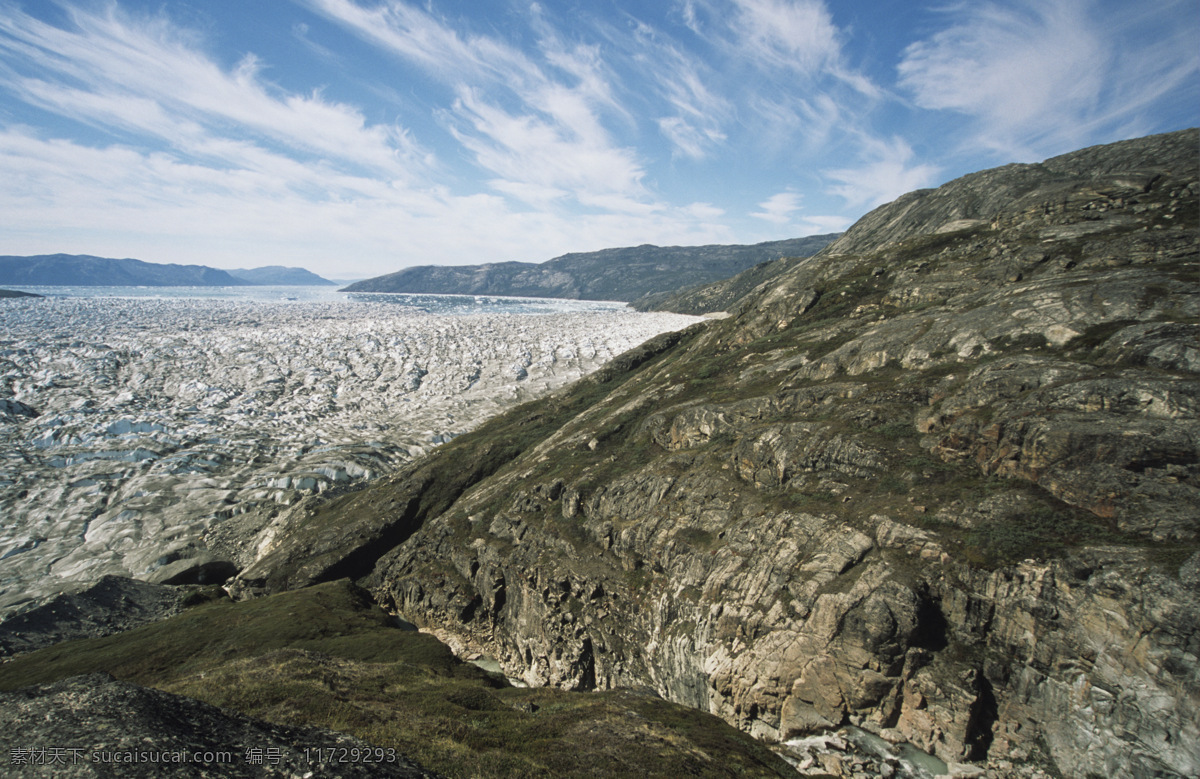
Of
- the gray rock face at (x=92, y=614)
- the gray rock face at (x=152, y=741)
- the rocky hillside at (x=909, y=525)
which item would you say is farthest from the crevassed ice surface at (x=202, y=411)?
the gray rock face at (x=152, y=741)

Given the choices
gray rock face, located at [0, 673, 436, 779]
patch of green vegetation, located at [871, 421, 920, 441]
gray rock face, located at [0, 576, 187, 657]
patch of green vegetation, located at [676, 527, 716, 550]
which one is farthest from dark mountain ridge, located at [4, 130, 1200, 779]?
gray rock face, located at [0, 673, 436, 779]

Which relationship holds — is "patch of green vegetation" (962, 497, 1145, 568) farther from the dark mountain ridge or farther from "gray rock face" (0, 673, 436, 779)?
"gray rock face" (0, 673, 436, 779)

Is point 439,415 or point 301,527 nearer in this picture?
point 301,527

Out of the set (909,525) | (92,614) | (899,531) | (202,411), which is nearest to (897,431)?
(909,525)

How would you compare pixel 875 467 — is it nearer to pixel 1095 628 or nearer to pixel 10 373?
pixel 1095 628

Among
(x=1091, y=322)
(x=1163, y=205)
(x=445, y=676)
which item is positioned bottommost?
(x=445, y=676)

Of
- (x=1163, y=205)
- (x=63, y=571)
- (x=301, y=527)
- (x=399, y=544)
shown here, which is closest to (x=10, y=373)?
(x=63, y=571)
